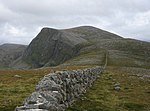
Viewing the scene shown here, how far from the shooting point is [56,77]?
29500 millimetres

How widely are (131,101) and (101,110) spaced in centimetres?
762

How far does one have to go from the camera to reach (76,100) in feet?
107

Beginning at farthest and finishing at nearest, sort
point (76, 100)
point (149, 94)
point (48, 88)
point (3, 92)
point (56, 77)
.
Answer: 1. point (149, 94)
2. point (3, 92)
3. point (76, 100)
4. point (56, 77)
5. point (48, 88)

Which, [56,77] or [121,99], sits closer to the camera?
[56,77]

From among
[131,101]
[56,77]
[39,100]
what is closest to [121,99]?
[131,101]

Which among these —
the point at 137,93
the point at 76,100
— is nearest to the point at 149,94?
the point at 137,93

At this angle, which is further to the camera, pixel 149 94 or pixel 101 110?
pixel 149 94

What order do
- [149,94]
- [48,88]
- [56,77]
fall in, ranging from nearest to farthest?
[48,88], [56,77], [149,94]

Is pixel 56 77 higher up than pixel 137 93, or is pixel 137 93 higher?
pixel 56 77

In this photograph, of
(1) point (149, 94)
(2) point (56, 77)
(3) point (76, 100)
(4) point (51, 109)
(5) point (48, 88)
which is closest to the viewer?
(4) point (51, 109)

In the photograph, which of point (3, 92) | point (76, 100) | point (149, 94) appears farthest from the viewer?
point (149, 94)

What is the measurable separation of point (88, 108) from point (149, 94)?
1610 cm

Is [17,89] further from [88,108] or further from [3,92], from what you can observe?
[88,108]

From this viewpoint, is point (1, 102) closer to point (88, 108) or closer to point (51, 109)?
point (88, 108)
